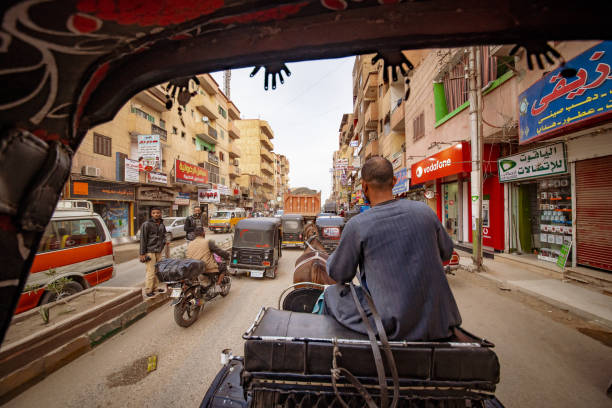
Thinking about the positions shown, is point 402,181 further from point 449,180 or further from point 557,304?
point 557,304

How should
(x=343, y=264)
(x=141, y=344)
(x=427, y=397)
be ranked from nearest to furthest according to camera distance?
1. (x=427, y=397)
2. (x=343, y=264)
3. (x=141, y=344)

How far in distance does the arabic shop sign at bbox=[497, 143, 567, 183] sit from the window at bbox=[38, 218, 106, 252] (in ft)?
39.2

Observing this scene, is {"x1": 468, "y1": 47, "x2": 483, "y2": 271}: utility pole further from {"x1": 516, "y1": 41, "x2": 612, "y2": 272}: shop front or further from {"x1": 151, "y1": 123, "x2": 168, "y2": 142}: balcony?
{"x1": 151, "y1": 123, "x2": 168, "y2": 142}: balcony

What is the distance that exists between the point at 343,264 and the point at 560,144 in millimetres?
8601

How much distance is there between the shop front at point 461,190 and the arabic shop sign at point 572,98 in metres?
2.34

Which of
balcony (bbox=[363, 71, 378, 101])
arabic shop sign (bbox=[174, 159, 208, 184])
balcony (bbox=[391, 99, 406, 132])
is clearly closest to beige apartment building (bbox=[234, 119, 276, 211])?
arabic shop sign (bbox=[174, 159, 208, 184])

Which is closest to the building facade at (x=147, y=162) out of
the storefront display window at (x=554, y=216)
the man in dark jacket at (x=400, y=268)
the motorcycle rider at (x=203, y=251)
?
the motorcycle rider at (x=203, y=251)

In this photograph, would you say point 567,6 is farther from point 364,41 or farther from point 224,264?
point 224,264

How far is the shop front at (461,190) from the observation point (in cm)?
911

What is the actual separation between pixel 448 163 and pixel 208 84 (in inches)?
1053

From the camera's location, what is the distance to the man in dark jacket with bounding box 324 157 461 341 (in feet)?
4.89

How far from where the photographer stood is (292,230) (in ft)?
38.3

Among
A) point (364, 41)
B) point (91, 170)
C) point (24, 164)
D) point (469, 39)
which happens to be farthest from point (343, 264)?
point (91, 170)

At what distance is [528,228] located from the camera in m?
8.47
